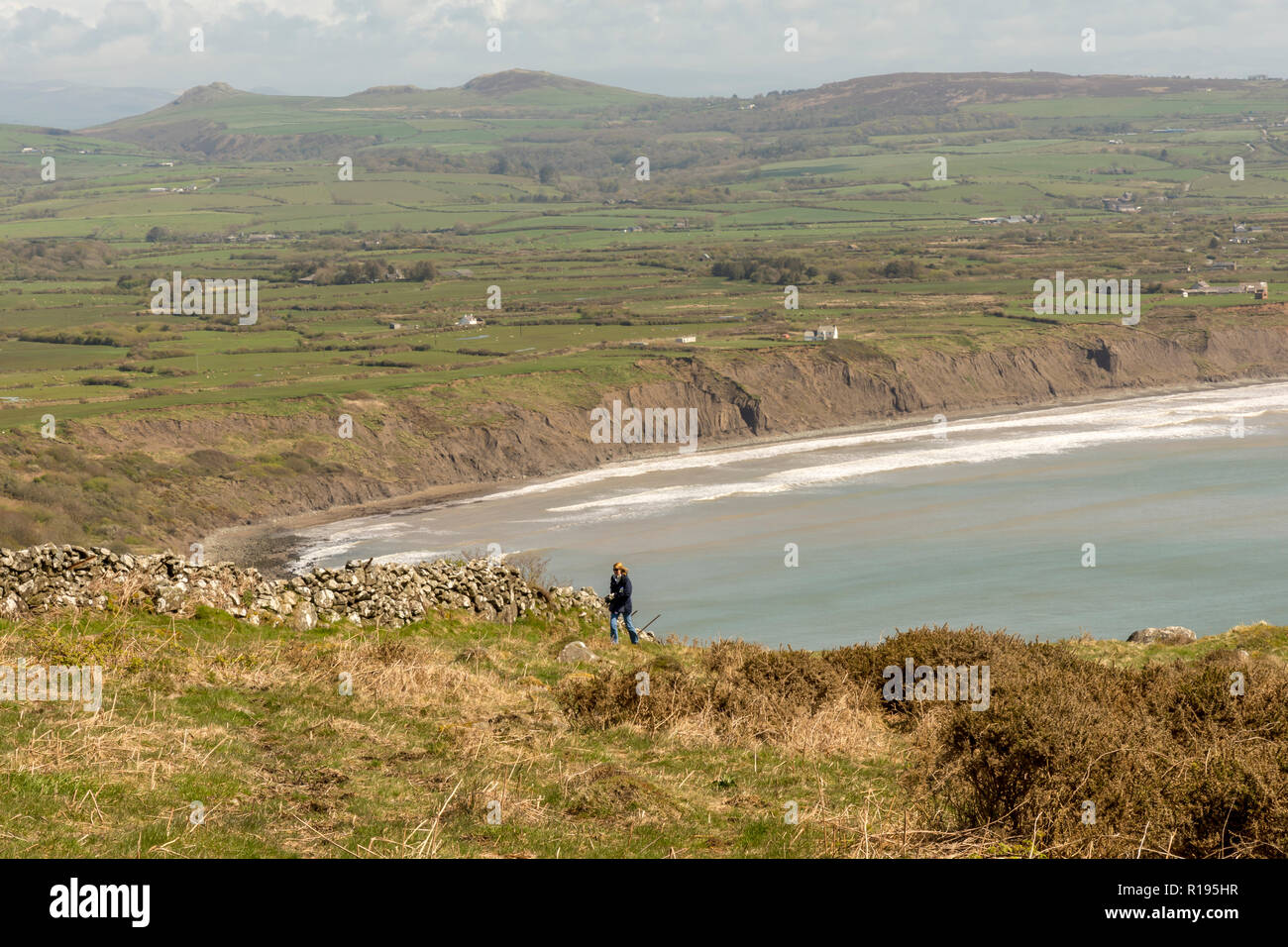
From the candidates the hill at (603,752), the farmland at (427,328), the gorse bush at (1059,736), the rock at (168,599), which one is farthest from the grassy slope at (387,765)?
the farmland at (427,328)

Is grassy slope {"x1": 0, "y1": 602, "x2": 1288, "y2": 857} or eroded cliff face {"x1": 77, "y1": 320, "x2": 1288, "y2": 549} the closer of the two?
grassy slope {"x1": 0, "y1": 602, "x2": 1288, "y2": 857}

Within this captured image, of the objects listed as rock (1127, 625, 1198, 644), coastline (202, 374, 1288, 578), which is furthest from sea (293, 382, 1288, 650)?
rock (1127, 625, 1198, 644)

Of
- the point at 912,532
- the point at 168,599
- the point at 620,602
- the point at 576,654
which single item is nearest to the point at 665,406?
the point at 912,532

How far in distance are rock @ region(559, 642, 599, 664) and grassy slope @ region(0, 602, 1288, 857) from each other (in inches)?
58.6

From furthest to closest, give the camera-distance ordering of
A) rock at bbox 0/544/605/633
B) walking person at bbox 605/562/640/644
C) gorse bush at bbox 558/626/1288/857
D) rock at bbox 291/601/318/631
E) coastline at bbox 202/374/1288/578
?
coastline at bbox 202/374/1288/578, walking person at bbox 605/562/640/644, rock at bbox 291/601/318/631, rock at bbox 0/544/605/633, gorse bush at bbox 558/626/1288/857

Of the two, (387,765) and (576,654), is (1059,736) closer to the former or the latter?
(387,765)

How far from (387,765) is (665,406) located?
2762 inches

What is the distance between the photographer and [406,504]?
6638 centimetres

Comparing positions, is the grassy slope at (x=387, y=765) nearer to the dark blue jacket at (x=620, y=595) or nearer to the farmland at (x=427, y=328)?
the dark blue jacket at (x=620, y=595)

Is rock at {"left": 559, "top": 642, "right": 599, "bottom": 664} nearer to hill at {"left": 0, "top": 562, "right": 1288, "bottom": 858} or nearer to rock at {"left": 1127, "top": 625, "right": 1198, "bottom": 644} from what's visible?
hill at {"left": 0, "top": 562, "right": 1288, "bottom": 858}

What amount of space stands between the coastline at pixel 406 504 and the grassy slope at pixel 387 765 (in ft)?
108

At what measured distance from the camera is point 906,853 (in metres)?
10.4

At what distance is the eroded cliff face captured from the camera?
2603 inches

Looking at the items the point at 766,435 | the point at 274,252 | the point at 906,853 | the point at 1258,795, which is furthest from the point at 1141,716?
the point at 274,252
